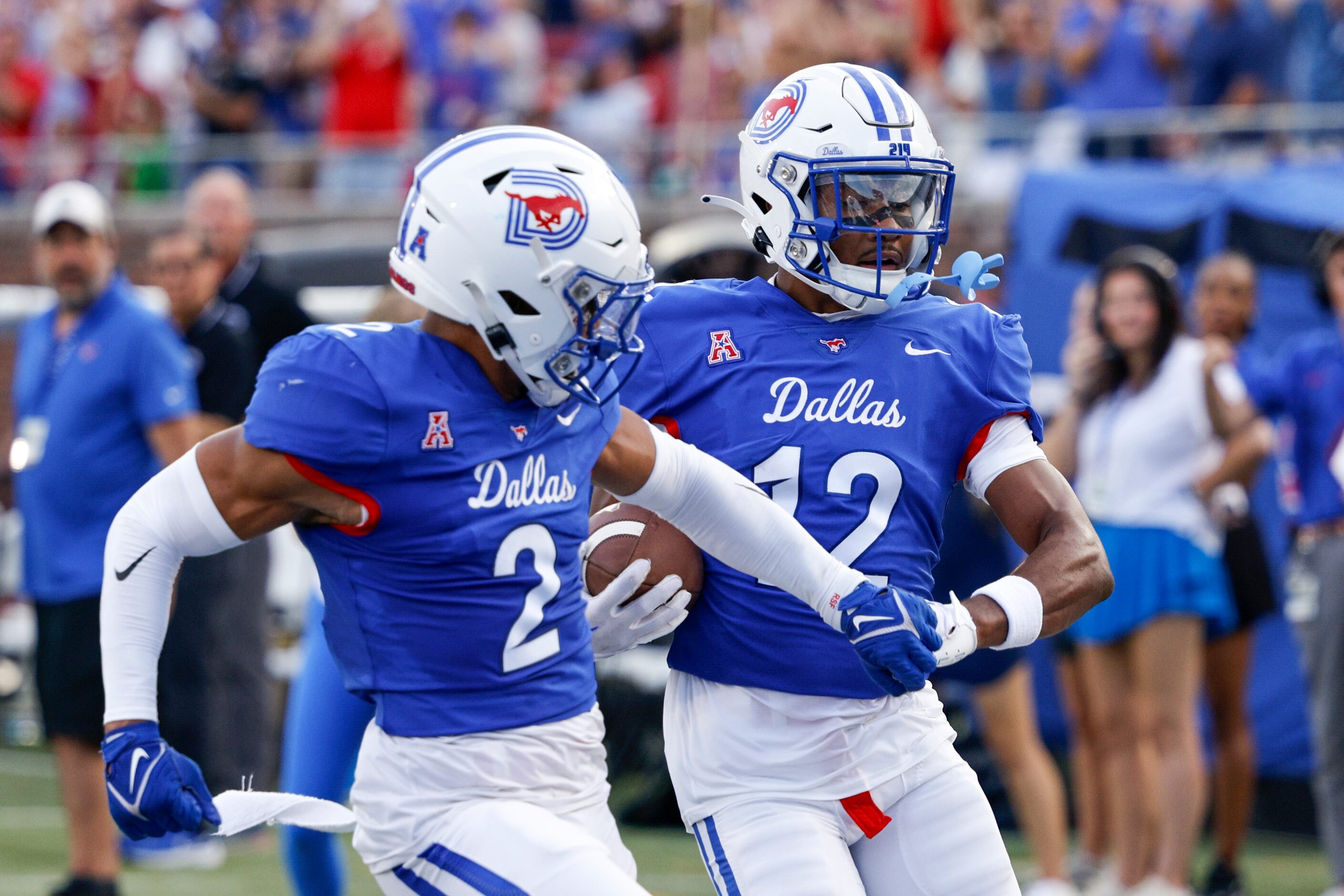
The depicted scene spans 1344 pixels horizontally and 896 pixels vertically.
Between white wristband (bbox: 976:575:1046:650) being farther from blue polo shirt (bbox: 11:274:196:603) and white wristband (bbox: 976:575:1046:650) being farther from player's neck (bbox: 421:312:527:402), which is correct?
blue polo shirt (bbox: 11:274:196:603)

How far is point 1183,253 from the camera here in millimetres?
7156

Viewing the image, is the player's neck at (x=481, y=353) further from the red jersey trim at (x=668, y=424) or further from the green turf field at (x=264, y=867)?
the green turf field at (x=264, y=867)

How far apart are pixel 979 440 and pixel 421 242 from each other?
3.15 feet

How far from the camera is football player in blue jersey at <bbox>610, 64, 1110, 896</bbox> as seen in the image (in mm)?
2910

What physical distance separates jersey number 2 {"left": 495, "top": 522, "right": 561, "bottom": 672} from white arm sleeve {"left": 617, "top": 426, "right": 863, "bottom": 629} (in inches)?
8.0

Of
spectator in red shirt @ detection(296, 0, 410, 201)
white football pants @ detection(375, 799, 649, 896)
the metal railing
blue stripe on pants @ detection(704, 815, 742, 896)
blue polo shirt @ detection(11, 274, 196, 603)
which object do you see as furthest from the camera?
spectator in red shirt @ detection(296, 0, 410, 201)

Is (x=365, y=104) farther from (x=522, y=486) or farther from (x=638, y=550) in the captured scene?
(x=522, y=486)

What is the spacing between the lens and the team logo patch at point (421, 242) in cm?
276

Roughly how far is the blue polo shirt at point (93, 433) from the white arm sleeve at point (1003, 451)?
3.21m

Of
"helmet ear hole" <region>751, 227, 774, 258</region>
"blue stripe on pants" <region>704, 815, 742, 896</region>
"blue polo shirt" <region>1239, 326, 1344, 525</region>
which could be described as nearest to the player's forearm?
"blue stripe on pants" <region>704, 815, 742, 896</region>

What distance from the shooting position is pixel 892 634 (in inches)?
106

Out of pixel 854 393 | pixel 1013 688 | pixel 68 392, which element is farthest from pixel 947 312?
pixel 68 392

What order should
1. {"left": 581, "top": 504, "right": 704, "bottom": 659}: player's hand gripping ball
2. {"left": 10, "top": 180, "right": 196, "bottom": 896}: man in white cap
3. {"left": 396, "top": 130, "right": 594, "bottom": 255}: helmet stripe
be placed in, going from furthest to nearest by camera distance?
{"left": 10, "top": 180, "right": 196, "bottom": 896}: man in white cap < {"left": 581, "top": 504, "right": 704, "bottom": 659}: player's hand gripping ball < {"left": 396, "top": 130, "right": 594, "bottom": 255}: helmet stripe

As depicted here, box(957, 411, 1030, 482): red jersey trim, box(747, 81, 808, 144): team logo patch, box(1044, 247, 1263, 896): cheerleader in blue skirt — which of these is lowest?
box(1044, 247, 1263, 896): cheerleader in blue skirt
